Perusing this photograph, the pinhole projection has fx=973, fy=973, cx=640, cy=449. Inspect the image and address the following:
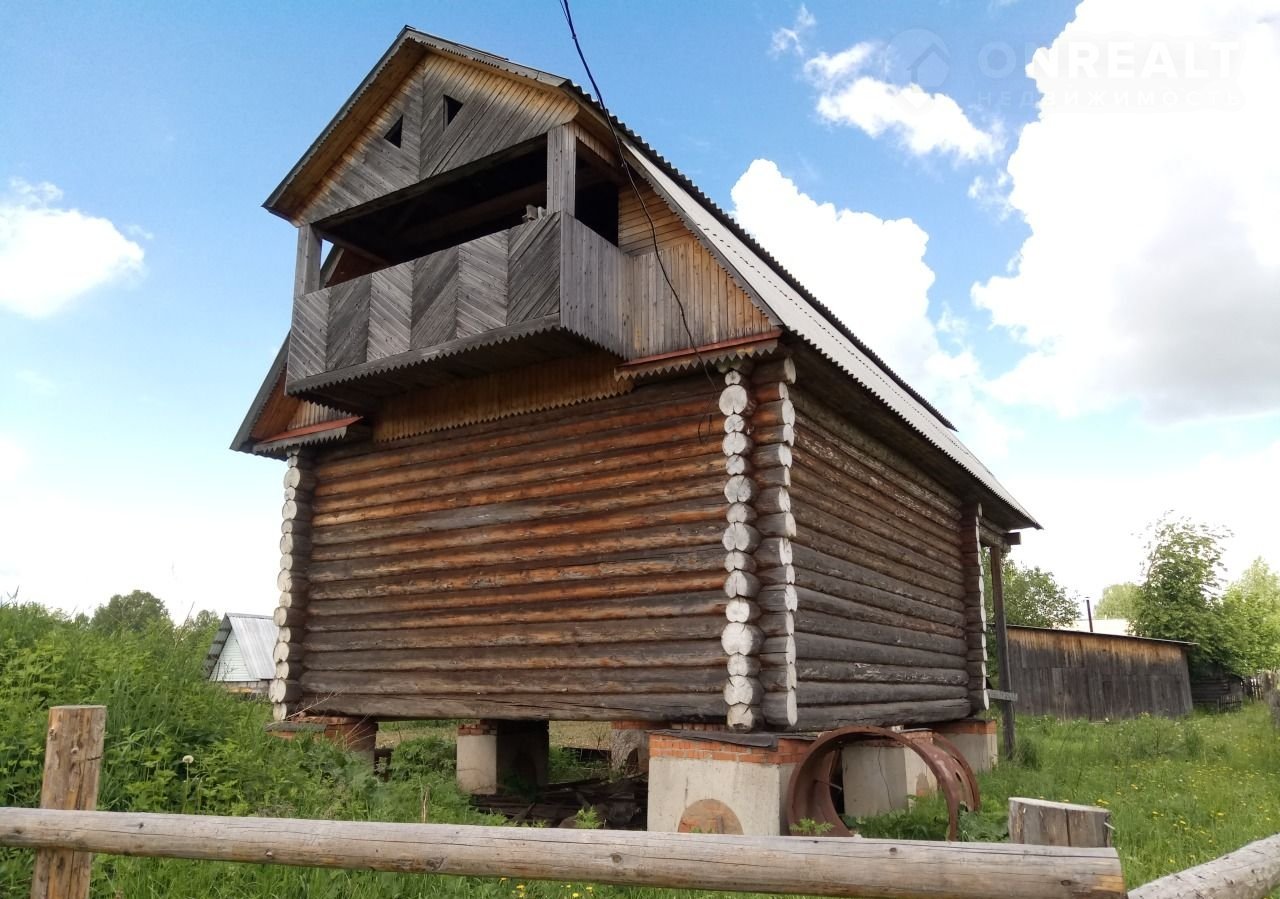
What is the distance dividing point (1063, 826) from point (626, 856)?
139 cm

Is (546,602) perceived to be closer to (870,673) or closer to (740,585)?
(740,585)

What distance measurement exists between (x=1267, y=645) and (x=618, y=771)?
34262 mm

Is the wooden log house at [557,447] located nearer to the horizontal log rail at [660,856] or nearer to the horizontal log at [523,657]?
the horizontal log at [523,657]

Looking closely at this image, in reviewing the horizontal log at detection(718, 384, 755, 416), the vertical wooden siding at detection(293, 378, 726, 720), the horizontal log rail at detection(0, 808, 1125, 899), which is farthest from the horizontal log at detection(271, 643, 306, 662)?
the horizontal log rail at detection(0, 808, 1125, 899)

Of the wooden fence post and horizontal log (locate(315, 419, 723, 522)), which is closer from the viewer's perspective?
the wooden fence post

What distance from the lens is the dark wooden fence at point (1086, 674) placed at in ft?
92.7

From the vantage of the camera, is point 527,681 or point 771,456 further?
point 527,681

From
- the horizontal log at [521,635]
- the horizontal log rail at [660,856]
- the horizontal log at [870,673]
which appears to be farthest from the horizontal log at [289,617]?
the horizontal log rail at [660,856]

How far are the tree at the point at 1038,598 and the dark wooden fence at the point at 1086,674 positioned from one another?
45.4 ft

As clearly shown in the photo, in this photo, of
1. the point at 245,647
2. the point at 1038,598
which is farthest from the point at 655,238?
the point at 1038,598

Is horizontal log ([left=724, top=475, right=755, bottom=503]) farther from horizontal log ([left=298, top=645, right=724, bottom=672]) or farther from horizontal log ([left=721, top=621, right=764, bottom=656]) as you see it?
horizontal log ([left=298, top=645, right=724, bottom=672])

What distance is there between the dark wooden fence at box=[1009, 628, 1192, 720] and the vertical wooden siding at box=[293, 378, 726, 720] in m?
20.7

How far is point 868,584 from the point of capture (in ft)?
38.7

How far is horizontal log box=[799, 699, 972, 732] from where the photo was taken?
32.0ft
